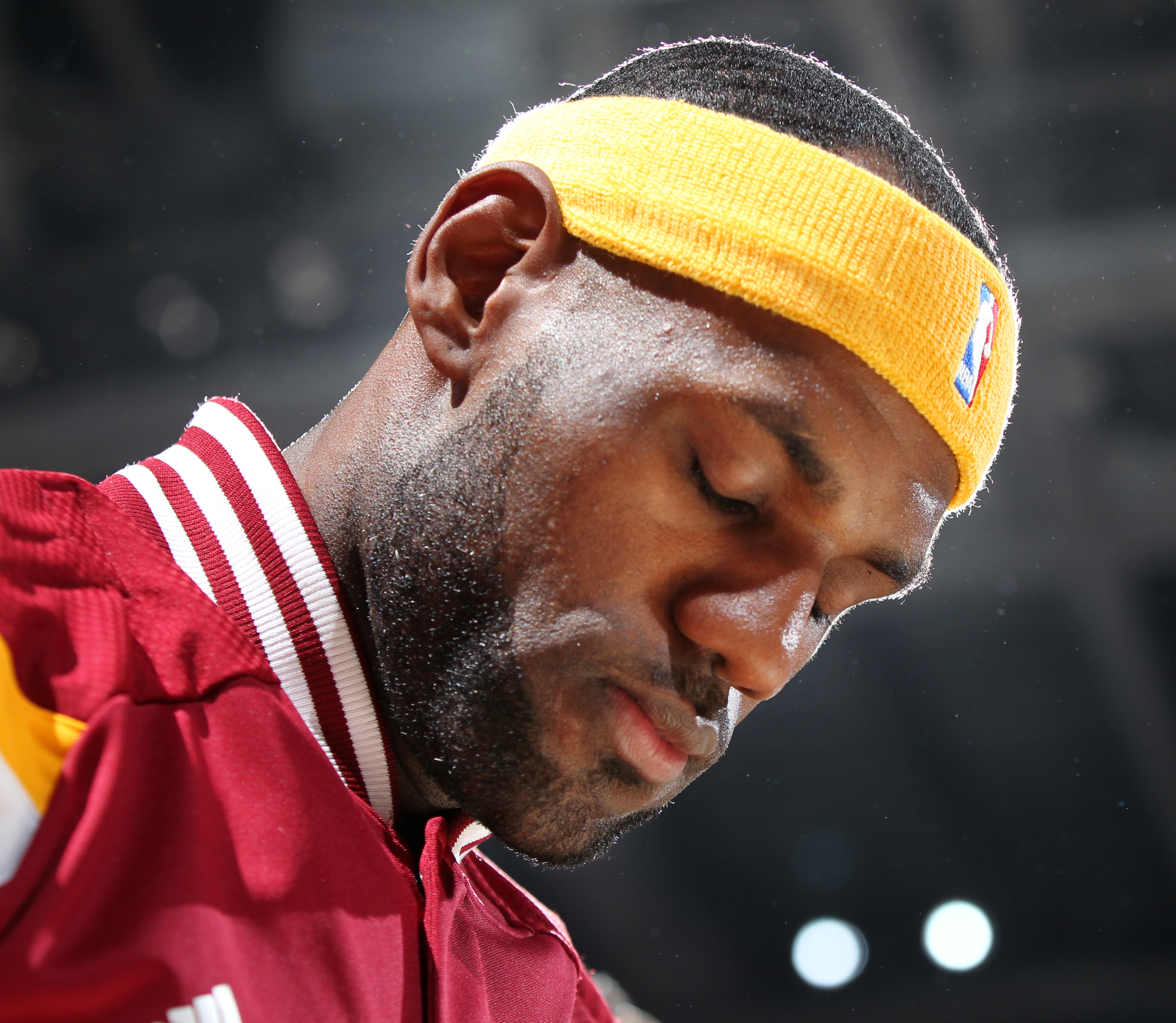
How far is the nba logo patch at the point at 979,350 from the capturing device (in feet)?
2.52

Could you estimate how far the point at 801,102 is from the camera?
799mm

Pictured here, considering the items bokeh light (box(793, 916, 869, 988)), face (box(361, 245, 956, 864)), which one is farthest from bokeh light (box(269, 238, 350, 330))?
bokeh light (box(793, 916, 869, 988))

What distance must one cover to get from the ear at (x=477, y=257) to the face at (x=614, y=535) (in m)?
0.02

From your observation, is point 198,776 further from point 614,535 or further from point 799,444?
point 799,444

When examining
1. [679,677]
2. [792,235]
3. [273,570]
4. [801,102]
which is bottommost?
[679,677]

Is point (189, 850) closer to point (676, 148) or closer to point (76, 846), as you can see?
point (76, 846)

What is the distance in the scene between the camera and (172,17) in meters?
1.09

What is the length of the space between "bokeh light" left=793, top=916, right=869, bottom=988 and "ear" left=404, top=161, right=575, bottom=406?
93cm

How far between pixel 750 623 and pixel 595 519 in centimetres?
12

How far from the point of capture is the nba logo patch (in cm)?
77

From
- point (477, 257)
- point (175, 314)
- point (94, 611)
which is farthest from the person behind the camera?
point (175, 314)

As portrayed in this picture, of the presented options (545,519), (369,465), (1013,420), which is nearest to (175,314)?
(369,465)

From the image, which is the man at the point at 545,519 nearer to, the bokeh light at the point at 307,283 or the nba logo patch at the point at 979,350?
the nba logo patch at the point at 979,350

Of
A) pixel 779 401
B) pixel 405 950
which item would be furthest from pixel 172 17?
pixel 405 950
